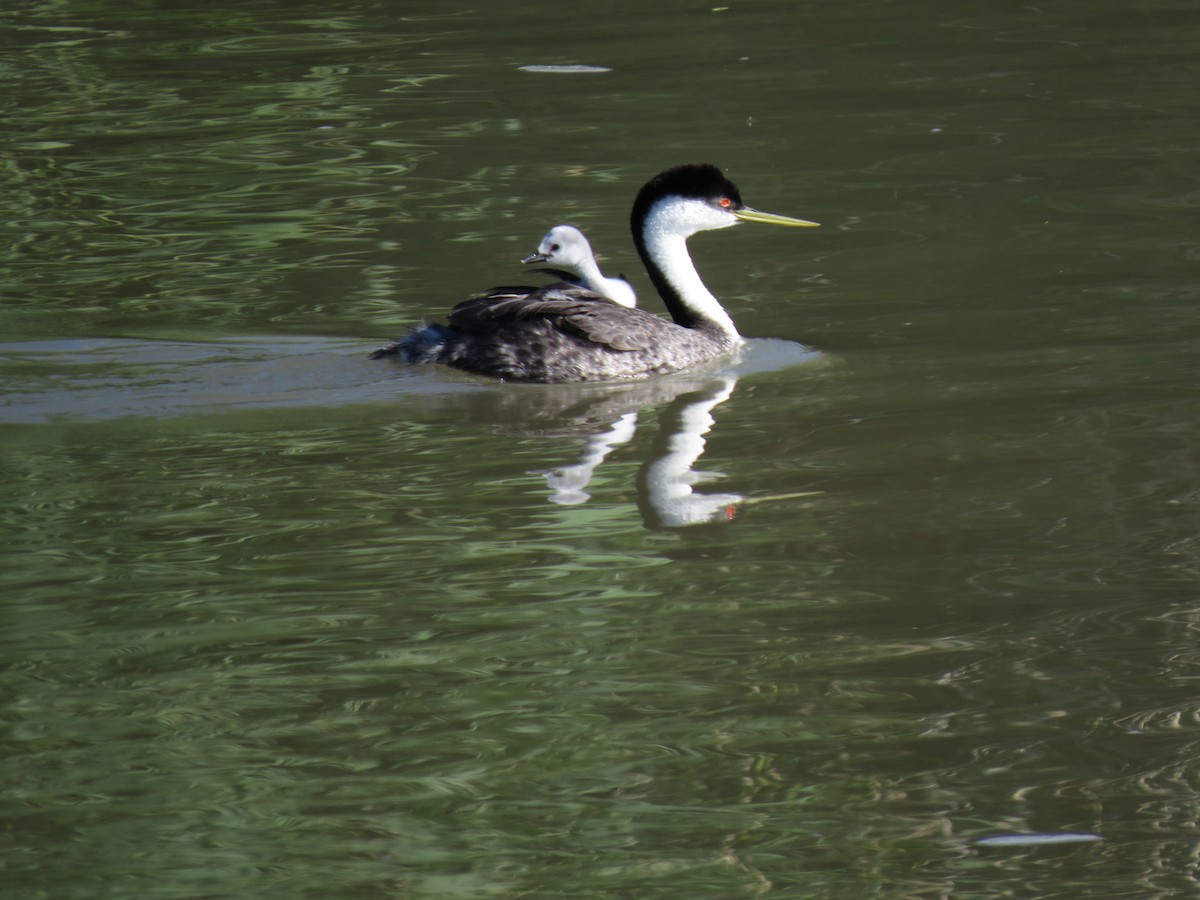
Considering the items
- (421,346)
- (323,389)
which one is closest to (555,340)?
(421,346)

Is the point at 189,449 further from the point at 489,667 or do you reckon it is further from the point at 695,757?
the point at 695,757

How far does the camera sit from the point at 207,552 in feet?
23.8

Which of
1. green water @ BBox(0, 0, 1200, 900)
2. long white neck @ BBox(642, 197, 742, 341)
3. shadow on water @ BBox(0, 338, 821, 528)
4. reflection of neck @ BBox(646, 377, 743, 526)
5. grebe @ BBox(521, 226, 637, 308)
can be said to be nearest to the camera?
green water @ BBox(0, 0, 1200, 900)

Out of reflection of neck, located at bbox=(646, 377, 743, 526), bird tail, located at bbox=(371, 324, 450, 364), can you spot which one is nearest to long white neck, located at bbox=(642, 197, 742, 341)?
reflection of neck, located at bbox=(646, 377, 743, 526)

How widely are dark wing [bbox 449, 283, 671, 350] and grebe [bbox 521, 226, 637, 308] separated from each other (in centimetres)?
25

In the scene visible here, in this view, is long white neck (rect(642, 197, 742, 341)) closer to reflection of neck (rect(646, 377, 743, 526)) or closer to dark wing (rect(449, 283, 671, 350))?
dark wing (rect(449, 283, 671, 350))

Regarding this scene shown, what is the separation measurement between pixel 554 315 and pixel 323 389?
1214 millimetres

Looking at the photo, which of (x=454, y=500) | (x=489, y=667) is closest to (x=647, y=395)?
(x=454, y=500)

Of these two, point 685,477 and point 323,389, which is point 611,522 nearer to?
point 685,477

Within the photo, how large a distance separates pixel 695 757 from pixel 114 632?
2.09m

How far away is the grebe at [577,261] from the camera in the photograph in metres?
10.5

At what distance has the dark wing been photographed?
33.2 feet

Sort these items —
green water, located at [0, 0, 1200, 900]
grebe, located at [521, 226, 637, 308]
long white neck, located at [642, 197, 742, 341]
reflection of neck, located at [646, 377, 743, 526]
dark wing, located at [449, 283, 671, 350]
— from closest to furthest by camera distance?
green water, located at [0, 0, 1200, 900] < reflection of neck, located at [646, 377, 743, 526] < dark wing, located at [449, 283, 671, 350] < grebe, located at [521, 226, 637, 308] < long white neck, located at [642, 197, 742, 341]

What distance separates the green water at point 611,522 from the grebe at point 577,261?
801mm
